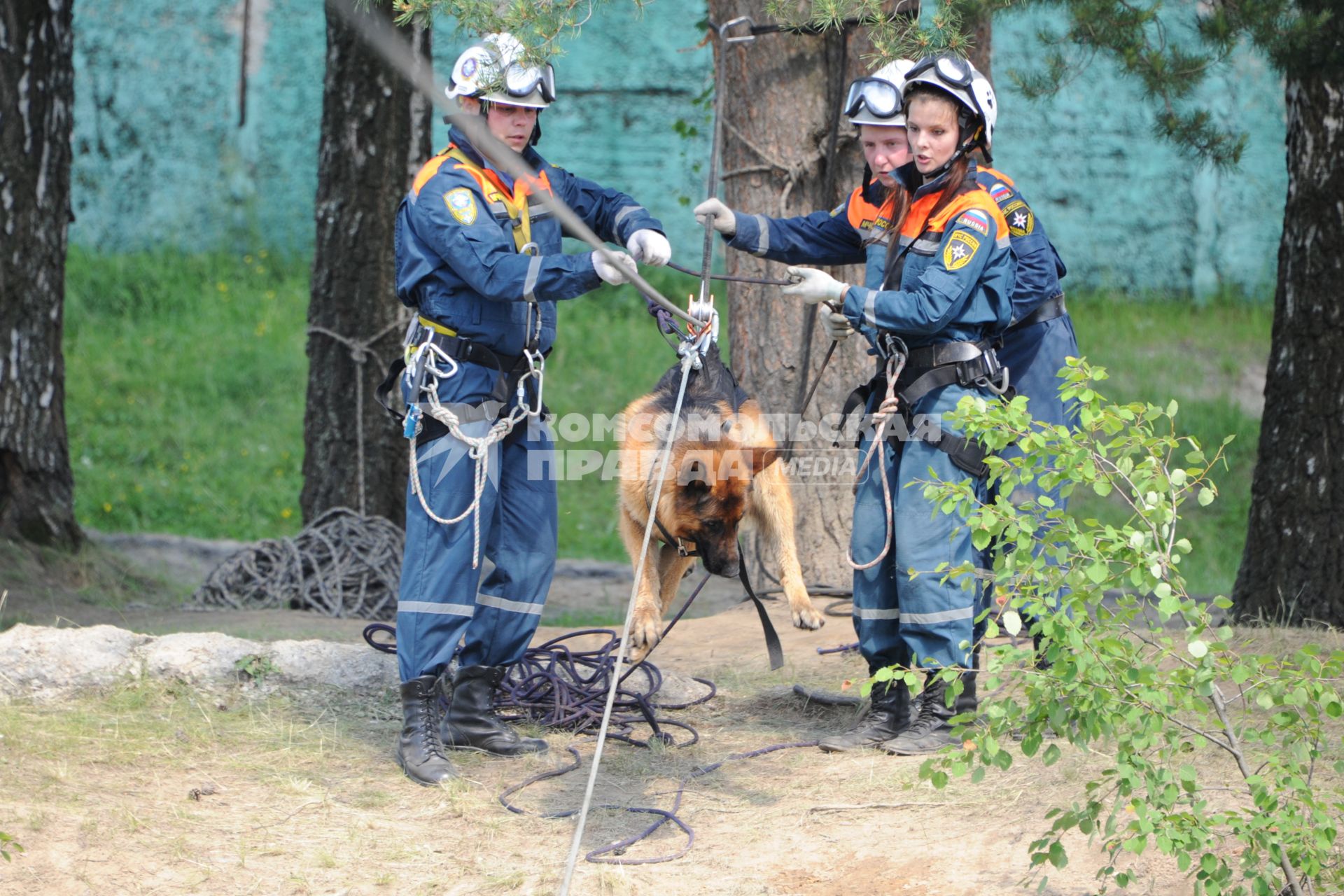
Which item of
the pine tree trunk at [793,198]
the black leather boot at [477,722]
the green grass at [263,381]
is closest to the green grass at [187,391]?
the green grass at [263,381]

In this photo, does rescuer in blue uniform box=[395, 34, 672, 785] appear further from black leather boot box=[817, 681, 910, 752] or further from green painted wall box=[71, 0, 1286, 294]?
green painted wall box=[71, 0, 1286, 294]

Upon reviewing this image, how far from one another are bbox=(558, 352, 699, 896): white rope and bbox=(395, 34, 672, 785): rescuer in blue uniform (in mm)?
403

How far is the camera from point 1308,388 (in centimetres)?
614

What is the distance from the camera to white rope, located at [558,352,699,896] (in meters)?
3.46

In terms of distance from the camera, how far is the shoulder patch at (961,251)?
4273 mm

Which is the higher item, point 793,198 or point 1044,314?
point 793,198

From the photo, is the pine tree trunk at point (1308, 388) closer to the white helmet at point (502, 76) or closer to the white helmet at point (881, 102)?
the white helmet at point (881, 102)

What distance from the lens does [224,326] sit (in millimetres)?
13359

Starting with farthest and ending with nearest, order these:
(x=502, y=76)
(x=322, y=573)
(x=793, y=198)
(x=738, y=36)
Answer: (x=322, y=573)
(x=793, y=198)
(x=738, y=36)
(x=502, y=76)

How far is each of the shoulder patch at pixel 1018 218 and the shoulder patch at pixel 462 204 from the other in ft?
5.91

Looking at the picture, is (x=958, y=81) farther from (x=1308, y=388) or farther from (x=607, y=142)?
(x=607, y=142)

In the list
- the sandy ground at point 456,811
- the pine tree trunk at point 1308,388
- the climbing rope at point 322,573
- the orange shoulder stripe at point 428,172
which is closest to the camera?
the sandy ground at point 456,811

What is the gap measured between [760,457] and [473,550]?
1.01m

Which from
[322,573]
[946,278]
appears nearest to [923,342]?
[946,278]
